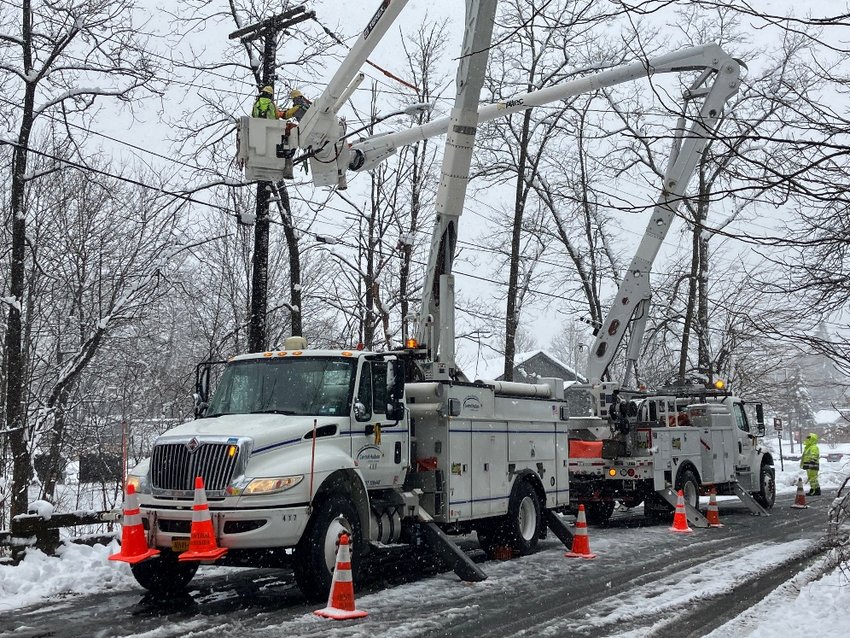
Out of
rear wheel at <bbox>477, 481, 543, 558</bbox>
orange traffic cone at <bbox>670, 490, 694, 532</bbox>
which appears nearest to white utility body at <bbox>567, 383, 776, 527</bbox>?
orange traffic cone at <bbox>670, 490, 694, 532</bbox>

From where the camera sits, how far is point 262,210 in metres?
16.5

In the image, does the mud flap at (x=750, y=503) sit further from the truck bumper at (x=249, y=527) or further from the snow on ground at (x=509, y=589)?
the truck bumper at (x=249, y=527)

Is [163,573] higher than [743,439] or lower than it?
lower

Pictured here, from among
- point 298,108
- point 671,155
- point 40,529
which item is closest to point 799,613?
point 40,529

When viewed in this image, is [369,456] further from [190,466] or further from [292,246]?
[292,246]

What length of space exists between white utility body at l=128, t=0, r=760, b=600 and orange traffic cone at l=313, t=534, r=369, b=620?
25.9 inches

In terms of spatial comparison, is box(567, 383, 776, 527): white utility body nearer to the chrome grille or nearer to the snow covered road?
the snow covered road

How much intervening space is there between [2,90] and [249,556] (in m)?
10.3

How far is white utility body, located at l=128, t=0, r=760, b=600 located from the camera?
28.9 feet

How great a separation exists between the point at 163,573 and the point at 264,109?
24.0 feet

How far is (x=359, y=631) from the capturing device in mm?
7605

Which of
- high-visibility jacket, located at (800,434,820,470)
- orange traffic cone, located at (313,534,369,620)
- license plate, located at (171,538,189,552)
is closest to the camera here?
orange traffic cone, located at (313,534,369,620)

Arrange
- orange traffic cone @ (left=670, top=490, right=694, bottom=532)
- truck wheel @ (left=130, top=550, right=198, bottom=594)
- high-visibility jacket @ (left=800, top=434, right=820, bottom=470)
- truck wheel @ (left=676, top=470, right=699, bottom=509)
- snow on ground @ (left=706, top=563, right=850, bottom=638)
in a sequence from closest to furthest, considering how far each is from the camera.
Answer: snow on ground @ (left=706, top=563, right=850, bottom=638)
truck wheel @ (left=130, top=550, right=198, bottom=594)
orange traffic cone @ (left=670, top=490, right=694, bottom=532)
truck wheel @ (left=676, top=470, right=699, bottom=509)
high-visibility jacket @ (left=800, top=434, right=820, bottom=470)

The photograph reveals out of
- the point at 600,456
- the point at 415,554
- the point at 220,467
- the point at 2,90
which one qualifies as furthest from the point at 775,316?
the point at 2,90
